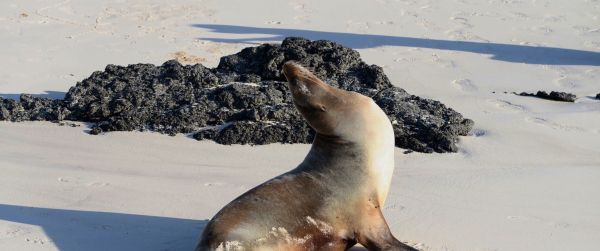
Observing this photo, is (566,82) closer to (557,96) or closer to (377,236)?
(557,96)

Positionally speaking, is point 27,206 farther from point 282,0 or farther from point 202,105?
point 282,0

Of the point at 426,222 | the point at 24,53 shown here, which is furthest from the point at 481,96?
the point at 24,53

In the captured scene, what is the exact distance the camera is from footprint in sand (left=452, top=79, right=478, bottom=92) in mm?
8597

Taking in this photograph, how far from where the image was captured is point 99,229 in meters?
4.66

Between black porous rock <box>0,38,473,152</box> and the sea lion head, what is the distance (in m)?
2.07

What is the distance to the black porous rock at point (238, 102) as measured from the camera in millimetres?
6535

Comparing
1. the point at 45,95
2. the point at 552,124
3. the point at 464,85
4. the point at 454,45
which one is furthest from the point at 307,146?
the point at 454,45

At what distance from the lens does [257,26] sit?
11.4 metres

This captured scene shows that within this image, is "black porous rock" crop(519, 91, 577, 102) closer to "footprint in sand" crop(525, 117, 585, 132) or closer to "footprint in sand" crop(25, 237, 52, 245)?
"footprint in sand" crop(525, 117, 585, 132)

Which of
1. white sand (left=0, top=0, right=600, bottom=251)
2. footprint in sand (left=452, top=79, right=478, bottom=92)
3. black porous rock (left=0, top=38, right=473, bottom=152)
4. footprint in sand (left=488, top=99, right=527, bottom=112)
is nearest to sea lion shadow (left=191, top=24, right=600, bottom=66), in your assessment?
white sand (left=0, top=0, right=600, bottom=251)

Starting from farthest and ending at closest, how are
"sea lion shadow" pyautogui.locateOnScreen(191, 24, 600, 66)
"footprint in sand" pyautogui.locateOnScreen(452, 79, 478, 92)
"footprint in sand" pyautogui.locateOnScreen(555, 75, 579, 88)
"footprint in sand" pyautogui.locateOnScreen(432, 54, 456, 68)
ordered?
"sea lion shadow" pyautogui.locateOnScreen(191, 24, 600, 66) < "footprint in sand" pyautogui.locateOnScreen(432, 54, 456, 68) < "footprint in sand" pyautogui.locateOnScreen(555, 75, 579, 88) < "footprint in sand" pyautogui.locateOnScreen(452, 79, 478, 92)

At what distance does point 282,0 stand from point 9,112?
6.09 m

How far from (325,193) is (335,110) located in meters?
0.47

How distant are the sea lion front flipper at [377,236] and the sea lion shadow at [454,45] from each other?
246 inches
